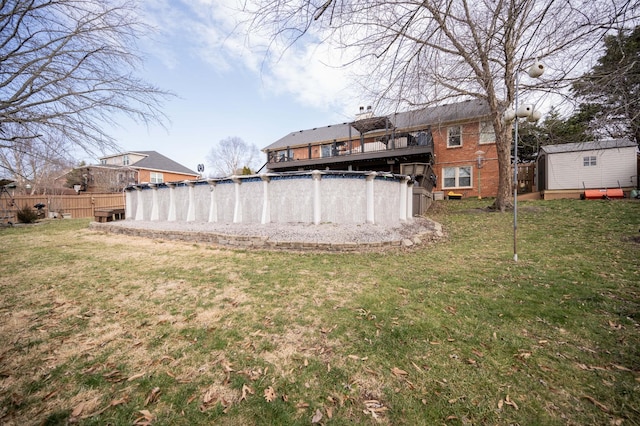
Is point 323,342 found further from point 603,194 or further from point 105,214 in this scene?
point 603,194

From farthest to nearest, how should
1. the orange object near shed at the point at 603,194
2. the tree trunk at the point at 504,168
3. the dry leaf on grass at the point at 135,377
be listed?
the orange object near shed at the point at 603,194, the tree trunk at the point at 504,168, the dry leaf on grass at the point at 135,377

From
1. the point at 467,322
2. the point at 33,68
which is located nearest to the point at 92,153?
the point at 33,68

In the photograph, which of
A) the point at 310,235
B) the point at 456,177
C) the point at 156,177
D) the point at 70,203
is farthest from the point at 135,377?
the point at 156,177

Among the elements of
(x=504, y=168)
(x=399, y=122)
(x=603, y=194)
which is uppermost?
(x=399, y=122)

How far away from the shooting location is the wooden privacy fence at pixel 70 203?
1723 cm

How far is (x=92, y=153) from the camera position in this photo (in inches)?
163

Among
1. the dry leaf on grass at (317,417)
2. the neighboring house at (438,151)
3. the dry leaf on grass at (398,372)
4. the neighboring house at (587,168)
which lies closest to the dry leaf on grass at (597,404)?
the dry leaf on grass at (398,372)

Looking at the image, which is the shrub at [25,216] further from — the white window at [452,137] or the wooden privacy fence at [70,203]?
the white window at [452,137]

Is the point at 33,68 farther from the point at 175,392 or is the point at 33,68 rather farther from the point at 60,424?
the point at 175,392

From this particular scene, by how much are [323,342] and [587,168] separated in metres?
21.4

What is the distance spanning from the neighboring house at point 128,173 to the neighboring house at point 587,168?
3384cm

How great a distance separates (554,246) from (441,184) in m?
13.2

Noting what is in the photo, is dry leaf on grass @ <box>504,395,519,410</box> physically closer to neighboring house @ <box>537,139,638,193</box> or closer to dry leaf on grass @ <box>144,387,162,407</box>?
dry leaf on grass @ <box>144,387,162,407</box>

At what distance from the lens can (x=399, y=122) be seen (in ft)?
64.6
